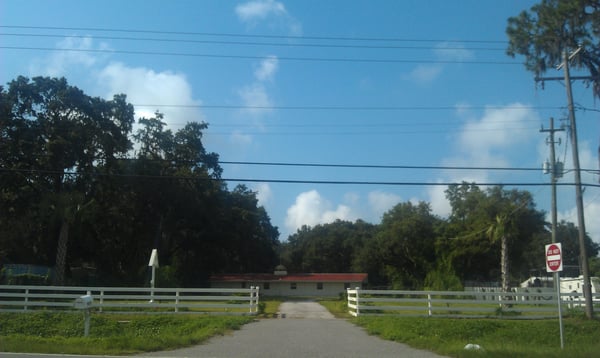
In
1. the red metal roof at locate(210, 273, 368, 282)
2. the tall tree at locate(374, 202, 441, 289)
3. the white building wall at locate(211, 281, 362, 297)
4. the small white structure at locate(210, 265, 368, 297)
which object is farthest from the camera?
the tall tree at locate(374, 202, 441, 289)

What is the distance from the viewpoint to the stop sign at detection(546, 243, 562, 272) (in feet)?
44.0

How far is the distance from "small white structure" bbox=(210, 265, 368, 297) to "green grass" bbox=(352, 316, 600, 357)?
140ft

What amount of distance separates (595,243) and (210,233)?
84.2 meters

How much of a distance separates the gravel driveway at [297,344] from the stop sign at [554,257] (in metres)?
3.63

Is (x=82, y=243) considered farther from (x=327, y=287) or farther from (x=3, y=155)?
(x=327, y=287)

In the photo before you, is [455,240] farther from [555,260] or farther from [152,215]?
[555,260]

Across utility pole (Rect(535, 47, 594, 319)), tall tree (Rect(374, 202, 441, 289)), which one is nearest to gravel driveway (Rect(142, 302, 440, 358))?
utility pole (Rect(535, 47, 594, 319))

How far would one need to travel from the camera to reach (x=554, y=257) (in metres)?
13.7

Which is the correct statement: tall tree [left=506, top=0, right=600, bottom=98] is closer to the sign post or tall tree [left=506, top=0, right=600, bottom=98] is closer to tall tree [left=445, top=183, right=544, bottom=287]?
the sign post

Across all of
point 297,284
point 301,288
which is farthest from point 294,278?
point 301,288

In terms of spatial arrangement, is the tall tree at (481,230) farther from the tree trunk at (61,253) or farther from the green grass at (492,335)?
the tree trunk at (61,253)

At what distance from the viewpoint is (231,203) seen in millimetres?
64750

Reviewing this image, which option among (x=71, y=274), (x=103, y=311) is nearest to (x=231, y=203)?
(x=71, y=274)

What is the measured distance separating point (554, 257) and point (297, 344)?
6907 mm
